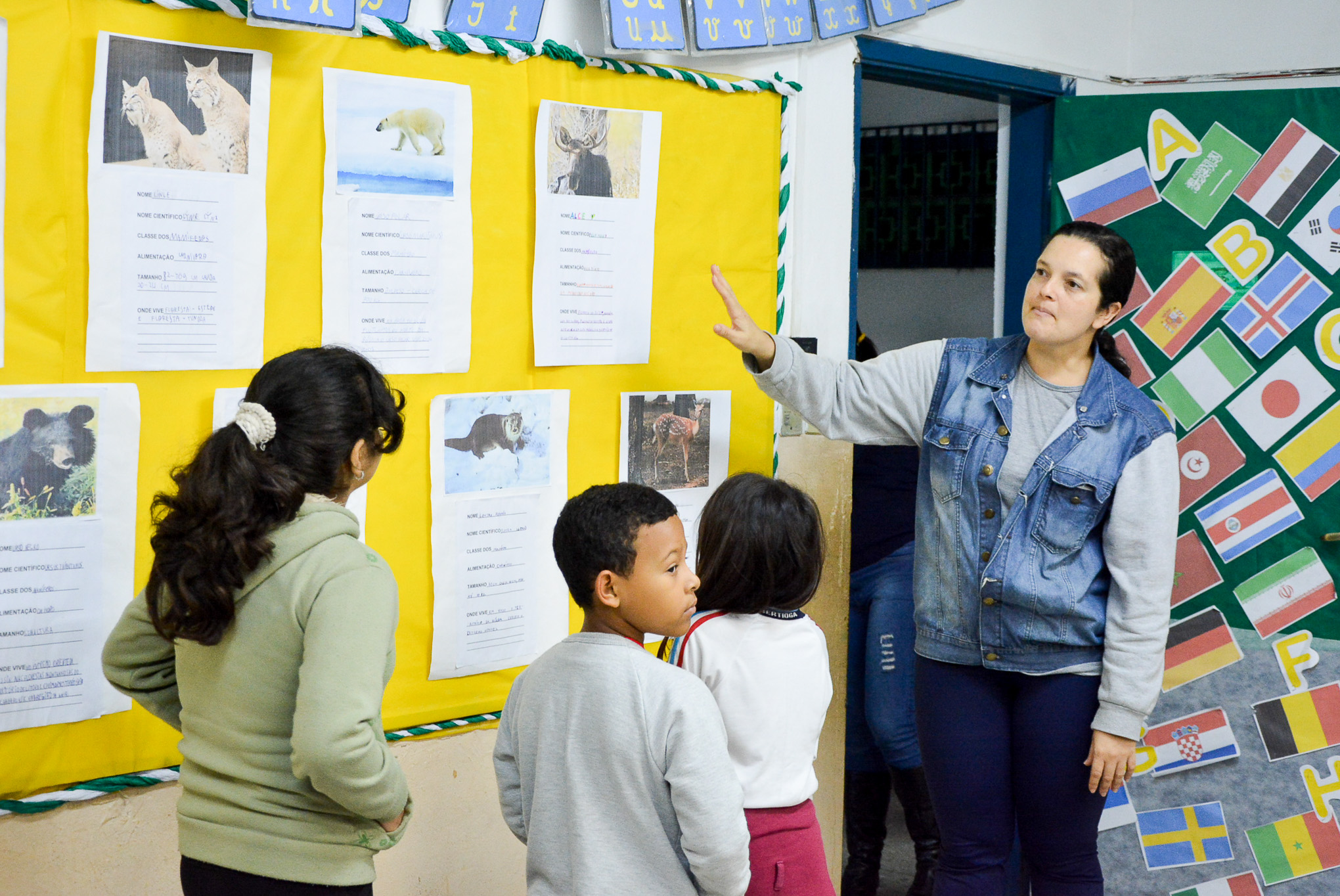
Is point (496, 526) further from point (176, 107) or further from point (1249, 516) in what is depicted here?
point (1249, 516)

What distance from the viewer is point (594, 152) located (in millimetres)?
2012

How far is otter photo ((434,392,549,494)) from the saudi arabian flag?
1.51 metres

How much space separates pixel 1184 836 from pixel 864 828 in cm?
73

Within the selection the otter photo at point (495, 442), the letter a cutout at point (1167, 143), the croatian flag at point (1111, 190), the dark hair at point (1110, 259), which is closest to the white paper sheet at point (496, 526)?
the otter photo at point (495, 442)

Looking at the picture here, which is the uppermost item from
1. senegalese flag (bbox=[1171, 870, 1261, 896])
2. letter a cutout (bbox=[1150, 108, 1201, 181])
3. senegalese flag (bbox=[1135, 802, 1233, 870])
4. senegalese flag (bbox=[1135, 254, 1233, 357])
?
letter a cutout (bbox=[1150, 108, 1201, 181])

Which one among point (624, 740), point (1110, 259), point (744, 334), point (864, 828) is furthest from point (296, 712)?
point (864, 828)

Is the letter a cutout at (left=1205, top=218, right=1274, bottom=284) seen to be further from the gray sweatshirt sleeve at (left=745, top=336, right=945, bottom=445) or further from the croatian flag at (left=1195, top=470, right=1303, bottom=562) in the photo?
the gray sweatshirt sleeve at (left=745, top=336, right=945, bottom=445)

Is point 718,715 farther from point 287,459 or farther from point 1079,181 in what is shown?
point 1079,181

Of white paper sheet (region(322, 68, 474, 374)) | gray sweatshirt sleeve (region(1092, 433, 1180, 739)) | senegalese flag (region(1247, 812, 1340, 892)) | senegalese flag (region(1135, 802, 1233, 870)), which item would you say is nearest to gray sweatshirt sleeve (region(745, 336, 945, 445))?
gray sweatshirt sleeve (region(1092, 433, 1180, 739))

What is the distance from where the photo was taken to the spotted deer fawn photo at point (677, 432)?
2.15 metres

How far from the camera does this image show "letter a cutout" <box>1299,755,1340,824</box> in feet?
8.39

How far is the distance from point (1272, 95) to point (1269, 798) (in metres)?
1.56

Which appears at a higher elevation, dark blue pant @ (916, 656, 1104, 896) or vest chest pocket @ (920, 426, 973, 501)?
vest chest pocket @ (920, 426, 973, 501)

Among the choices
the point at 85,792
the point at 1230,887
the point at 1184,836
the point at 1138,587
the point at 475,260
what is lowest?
the point at 1230,887
